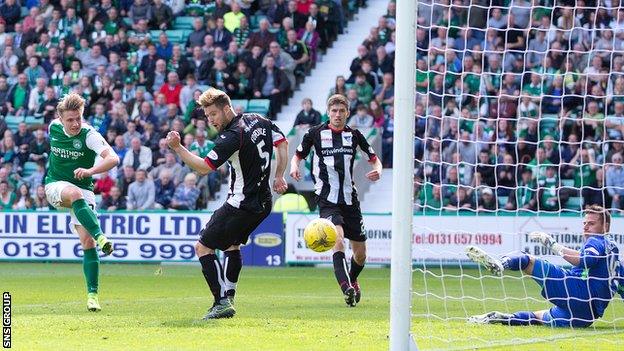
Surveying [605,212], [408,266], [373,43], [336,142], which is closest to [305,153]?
[336,142]

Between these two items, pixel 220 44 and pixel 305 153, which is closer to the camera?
pixel 305 153

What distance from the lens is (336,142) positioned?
1377 cm

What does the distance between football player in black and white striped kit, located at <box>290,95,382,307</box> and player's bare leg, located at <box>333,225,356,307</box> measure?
0.72 ft

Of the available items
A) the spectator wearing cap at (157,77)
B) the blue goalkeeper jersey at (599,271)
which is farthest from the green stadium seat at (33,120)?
the blue goalkeeper jersey at (599,271)

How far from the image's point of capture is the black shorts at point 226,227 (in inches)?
450

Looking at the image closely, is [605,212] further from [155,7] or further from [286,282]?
[155,7]

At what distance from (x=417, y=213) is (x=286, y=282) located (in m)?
4.22

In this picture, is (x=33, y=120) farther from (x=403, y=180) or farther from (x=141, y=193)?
(x=403, y=180)

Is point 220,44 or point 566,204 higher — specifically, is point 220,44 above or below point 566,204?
above

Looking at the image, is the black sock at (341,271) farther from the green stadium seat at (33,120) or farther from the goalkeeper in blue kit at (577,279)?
the green stadium seat at (33,120)

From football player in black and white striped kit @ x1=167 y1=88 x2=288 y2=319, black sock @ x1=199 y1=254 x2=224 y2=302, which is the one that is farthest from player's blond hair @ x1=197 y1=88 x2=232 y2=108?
black sock @ x1=199 y1=254 x2=224 y2=302

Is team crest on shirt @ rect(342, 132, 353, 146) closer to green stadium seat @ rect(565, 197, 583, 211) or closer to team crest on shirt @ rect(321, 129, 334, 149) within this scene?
team crest on shirt @ rect(321, 129, 334, 149)

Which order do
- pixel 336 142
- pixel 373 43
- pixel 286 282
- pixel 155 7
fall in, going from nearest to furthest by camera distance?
pixel 336 142 → pixel 286 282 → pixel 373 43 → pixel 155 7

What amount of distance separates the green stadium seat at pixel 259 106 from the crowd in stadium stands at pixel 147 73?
0.03 metres
